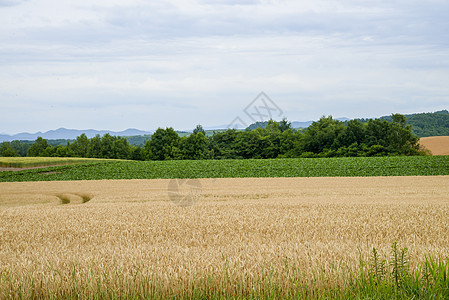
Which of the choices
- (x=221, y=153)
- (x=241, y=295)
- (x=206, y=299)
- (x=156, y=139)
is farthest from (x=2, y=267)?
(x=156, y=139)

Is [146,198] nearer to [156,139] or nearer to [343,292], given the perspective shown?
[343,292]

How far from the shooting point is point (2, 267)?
5848 mm

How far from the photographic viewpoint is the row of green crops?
37.7 meters

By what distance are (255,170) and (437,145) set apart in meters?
68.0

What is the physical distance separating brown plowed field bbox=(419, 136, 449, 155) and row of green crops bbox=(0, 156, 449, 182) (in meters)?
44.3

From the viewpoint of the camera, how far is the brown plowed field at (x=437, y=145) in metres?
83.8

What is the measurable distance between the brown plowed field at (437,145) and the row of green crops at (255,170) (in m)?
44.3

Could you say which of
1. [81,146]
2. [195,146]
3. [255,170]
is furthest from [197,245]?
[81,146]

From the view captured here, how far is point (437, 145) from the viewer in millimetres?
89750

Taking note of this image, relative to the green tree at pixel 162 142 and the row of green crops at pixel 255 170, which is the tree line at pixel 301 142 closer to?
the green tree at pixel 162 142

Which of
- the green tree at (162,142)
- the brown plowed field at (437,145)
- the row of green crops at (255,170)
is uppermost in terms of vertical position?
the green tree at (162,142)

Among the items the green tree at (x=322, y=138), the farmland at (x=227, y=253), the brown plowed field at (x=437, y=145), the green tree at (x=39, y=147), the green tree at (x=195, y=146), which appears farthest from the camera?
the green tree at (x=39, y=147)

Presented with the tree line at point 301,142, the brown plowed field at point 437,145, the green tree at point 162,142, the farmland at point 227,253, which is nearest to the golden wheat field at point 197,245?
the farmland at point 227,253

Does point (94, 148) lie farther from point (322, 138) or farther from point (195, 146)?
point (322, 138)
